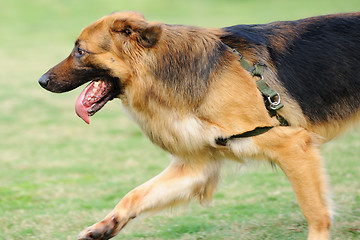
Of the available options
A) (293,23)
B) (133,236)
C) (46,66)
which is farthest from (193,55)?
(46,66)

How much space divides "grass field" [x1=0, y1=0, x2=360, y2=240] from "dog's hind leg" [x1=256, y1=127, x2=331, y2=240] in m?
0.38

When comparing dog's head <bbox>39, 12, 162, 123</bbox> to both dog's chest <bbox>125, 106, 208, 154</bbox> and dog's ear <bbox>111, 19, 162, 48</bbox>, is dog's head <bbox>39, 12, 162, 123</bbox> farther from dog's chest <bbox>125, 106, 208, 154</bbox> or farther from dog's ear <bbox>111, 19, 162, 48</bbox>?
dog's chest <bbox>125, 106, 208, 154</bbox>

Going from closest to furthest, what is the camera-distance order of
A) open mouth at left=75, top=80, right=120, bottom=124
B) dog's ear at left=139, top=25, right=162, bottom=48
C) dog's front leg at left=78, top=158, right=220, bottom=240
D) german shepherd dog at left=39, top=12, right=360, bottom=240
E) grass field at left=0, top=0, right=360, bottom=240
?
dog's ear at left=139, top=25, right=162, bottom=48 < german shepherd dog at left=39, top=12, right=360, bottom=240 < open mouth at left=75, top=80, right=120, bottom=124 < dog's front leg at left=78, top=158, right=220, bottom=240 < grass field at left=0, top=0, right=360, bottom=240

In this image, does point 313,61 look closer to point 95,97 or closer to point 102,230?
point 95,97

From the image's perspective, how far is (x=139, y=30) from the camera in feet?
14.8

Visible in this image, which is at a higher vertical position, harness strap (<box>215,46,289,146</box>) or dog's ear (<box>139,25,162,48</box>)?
dog's ear (<box>139,25,162,48</box>)

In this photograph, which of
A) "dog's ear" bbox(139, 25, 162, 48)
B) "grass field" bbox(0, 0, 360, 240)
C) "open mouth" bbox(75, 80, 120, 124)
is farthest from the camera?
"grass field" bbox(0, 0, 360, 240)

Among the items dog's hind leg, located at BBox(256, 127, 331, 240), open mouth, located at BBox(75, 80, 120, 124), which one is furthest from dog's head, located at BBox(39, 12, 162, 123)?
dog's hind leg, located at BBox(256, 127, 331, 240)

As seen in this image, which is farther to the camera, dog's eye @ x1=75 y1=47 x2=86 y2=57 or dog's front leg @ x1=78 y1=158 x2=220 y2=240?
dog's front leg @ x1=78 y1=158 x2=220 y2=240

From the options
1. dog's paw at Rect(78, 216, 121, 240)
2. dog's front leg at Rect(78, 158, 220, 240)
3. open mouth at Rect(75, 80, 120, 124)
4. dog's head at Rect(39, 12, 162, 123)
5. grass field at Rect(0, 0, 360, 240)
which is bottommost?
grass field at Rect(0, 0, 360, 240)

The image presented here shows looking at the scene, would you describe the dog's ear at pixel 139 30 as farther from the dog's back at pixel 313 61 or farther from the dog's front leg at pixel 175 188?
the dog's front leg at pixel 175 188

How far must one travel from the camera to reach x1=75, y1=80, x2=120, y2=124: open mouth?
15.5 feet

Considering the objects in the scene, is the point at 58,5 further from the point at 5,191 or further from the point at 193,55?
the point at 193,55

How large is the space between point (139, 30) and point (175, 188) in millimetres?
1465
